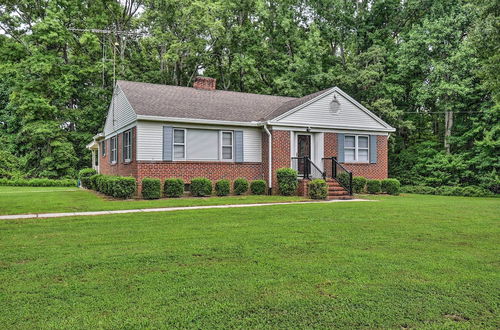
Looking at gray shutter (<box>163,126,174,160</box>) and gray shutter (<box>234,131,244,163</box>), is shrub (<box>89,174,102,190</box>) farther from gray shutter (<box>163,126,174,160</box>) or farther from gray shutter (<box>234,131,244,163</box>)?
gray shutter (<box>234,131,244,163</box>)

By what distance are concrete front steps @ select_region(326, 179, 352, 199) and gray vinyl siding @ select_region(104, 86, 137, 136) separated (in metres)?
8.18

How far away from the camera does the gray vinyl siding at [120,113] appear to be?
14.9m

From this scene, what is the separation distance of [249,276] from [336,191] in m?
11.1

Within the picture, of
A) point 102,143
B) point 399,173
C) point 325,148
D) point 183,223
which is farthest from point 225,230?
point 399,173

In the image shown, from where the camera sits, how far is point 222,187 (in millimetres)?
14117

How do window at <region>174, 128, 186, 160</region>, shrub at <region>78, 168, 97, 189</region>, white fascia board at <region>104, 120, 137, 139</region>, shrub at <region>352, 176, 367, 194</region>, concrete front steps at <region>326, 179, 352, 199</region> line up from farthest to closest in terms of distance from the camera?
1. shrub at <region>78, 168, 97, 189</region>
2. shrub at <region>352, 176, 367, 194</region>
3. window at <region>174, 128, 186, 160</region>
4. white fascia board at <region>104, 120, 137, 139</region>
5. concrete front steps at <region>326, 179, 352, 199</region>

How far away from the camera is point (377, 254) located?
494 centimetres

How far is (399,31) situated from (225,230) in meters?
26.1

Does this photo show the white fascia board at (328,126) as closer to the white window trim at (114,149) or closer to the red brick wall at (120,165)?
the red brick wall at (120,165)

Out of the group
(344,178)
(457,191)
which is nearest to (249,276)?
(344,178)

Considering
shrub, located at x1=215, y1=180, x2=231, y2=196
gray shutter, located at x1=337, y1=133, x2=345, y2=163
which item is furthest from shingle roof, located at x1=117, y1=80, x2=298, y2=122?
gray shutter, located at x1=337, y1=133, x2=345, y2=163

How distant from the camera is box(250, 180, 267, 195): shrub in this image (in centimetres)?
1493

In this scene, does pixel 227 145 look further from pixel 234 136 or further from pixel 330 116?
pixel 330 116

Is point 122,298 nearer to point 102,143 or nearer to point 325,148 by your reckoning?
point 325,148
